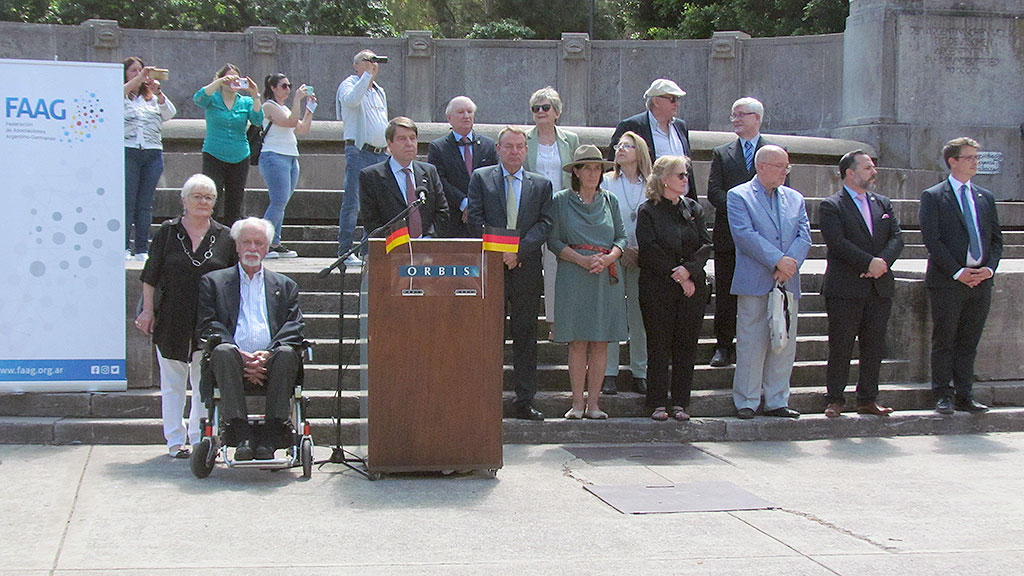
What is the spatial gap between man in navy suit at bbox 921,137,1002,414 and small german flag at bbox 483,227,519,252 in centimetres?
365

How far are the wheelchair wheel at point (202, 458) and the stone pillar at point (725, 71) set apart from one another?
13.6m

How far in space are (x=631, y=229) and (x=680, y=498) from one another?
9.25ft

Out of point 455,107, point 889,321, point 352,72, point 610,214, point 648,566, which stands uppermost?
point 352,72

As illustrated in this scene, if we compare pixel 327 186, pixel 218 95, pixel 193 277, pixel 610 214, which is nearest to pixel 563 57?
pixel 327 186

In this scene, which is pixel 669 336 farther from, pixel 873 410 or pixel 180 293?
pixel 180 293

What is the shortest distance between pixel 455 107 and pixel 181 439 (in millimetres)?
3072

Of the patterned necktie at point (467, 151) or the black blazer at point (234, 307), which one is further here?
the patterned necktie at point (467, 151)

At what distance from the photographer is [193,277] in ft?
24.0

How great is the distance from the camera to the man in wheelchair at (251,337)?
673 cm

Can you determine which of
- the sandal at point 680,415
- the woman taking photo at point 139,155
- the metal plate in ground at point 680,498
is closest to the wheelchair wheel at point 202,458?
the metal plate in ground at point 680,498

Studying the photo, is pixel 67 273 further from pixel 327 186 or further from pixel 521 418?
pixel 327 186

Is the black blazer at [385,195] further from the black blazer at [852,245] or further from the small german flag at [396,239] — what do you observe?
the black blazer at [852,245]

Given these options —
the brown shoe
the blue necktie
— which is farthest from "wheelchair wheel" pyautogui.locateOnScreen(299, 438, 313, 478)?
the blue necktie

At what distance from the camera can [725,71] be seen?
18.7 metres
